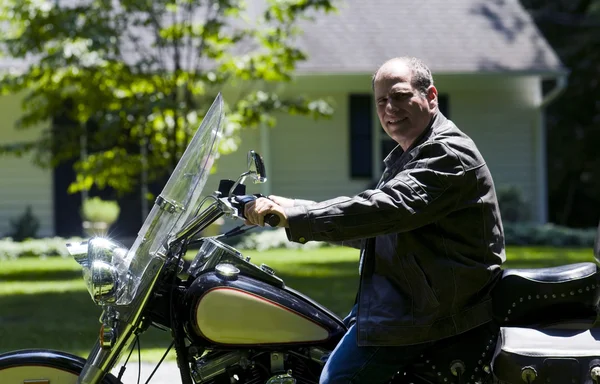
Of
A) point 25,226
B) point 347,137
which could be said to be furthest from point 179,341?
point 347,137

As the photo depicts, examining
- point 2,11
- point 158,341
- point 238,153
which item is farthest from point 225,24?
point 238,153

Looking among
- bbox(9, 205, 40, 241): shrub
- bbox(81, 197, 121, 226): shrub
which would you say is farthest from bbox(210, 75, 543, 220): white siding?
bbox(9, 205, 40, 241): shrub

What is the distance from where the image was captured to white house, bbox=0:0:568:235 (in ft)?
55.6

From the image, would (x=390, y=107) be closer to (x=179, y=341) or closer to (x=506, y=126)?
(x=179, y=341)

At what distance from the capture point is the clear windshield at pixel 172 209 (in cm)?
328

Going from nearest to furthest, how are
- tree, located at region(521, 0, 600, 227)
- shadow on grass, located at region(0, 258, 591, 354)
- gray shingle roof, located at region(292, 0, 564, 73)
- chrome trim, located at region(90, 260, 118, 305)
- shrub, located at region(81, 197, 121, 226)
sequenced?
chrome trim, located at region(90, 260, 118, 305) → shadow on grass, located at region(0, 258, 591, 354) → shrub, located at region(81, 197, 121, 226) → gray shingle roof, located at region(292, 0, 564, 73) → tree, located at region(521, 0, 600, 227)

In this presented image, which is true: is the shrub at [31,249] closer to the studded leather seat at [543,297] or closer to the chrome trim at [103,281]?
the chrome trim at [103,281]

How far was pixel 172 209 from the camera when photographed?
3316 millimetres

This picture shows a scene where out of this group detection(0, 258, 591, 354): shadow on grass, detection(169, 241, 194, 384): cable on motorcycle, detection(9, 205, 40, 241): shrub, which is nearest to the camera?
detection(169, 241, 194, 384): cable on motorcycle

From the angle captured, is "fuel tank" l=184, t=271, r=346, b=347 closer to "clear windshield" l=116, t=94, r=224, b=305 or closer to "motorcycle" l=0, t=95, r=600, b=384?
"motorcycle" l=0, t=95, r=600, b=384

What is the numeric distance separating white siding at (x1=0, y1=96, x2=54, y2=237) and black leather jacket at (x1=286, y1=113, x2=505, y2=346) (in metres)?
14.4

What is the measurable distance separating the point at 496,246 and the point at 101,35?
317 inches

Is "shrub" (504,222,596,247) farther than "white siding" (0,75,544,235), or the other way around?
"white siding" (0,75,544,235)

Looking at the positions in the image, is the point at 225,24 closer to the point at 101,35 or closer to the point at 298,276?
the point at 101,35
